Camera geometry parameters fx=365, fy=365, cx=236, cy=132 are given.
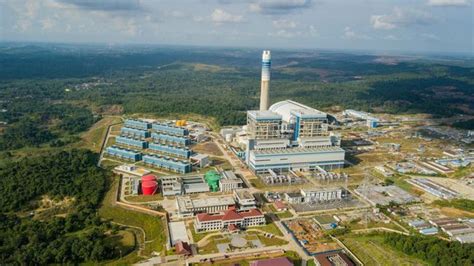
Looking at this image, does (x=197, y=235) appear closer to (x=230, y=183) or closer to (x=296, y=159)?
→ (x=230, y=183)

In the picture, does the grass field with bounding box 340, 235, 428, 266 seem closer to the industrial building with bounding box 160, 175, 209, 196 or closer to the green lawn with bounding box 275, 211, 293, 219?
the green lawn with bounding box 275, 211, 293, 219

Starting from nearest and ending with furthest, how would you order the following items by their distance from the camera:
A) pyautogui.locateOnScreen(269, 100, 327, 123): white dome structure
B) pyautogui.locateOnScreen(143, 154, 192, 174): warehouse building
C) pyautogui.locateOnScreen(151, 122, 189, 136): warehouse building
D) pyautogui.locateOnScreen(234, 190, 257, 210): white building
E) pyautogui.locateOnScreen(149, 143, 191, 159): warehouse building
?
pyautogui.locateOnScreen(234, 190, 257, 210): white building
pyautogui.locateOnScreen(143, 154, 192, 174): warehouse building
pyautogui.locateOnScreen(149, 143, 191, 159): warehouse building
pyautogui.locateOnScreen(269, 100, 327, 123): white dome structure
pyautogui.locateOnScreen(151, 122, 189, 136): warehouse building

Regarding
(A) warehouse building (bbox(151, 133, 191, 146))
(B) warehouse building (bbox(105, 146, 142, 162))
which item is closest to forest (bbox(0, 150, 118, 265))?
(B) warehouse building (bbox(105, 146, 142, 162))

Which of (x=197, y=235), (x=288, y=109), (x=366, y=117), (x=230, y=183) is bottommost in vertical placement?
(x=197, y=235)

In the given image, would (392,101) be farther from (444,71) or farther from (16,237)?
(16,237)

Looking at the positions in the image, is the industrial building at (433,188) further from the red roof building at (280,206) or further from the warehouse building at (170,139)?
the warehouse building at (170,139)

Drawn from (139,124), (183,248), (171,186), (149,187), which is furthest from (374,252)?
(139,124)

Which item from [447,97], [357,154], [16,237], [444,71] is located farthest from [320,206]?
[444,71]
